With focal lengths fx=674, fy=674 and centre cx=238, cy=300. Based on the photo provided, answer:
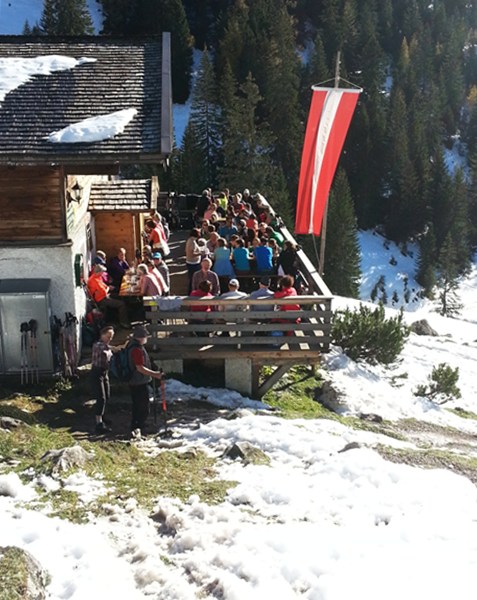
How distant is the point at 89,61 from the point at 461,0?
104 meters

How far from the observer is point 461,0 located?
102 m

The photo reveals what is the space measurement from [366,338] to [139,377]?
8038 millimetres

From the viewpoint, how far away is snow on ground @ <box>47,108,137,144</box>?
11.1 meters

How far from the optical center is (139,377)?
984cm

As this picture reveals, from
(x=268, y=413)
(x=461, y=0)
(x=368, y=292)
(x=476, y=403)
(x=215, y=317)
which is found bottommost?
(x=368, y=292)

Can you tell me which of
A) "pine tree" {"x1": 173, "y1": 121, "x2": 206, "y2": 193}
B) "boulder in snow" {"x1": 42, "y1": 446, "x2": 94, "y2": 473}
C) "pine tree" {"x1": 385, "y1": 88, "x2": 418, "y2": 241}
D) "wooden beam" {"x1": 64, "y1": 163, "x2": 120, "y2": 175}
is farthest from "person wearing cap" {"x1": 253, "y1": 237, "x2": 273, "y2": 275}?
"pine tree" {"x1": 385, "y1": 88, "x2": 418, "y2": 241}

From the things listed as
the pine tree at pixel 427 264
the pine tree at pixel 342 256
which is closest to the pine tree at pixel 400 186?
the pine tree at pixel 427 264

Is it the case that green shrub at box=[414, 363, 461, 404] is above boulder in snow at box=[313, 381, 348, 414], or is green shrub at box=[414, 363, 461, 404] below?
below

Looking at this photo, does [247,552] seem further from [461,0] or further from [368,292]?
[461,0]

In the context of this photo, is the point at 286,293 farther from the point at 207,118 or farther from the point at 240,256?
the point at 207,118

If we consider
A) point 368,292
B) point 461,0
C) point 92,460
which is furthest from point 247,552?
point 461,0

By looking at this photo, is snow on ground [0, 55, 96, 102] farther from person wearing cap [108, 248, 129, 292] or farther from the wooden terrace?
the wooden terrace

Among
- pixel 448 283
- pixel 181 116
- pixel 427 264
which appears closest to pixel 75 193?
pixel 448 283

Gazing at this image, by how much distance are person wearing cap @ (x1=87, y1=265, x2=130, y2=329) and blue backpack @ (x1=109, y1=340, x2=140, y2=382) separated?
11.4ft
